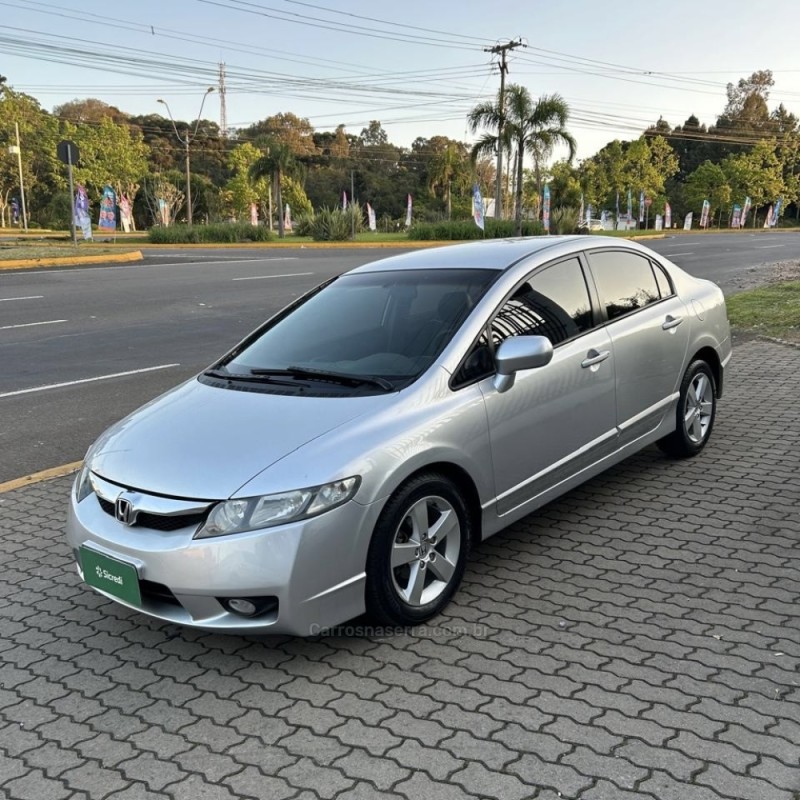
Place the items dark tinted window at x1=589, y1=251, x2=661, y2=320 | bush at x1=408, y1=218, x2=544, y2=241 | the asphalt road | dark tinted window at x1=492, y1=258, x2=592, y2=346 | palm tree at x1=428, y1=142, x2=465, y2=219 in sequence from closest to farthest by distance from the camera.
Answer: dark tinted window at x1=492, y1=258, x2=592, y2=346, dark tinted window at x1=589, y1=251, x2=661, y2=320, the asphalt road, bush at x1=408, y1=218, x2=544, y2=241, palm tree at x1=428, y1=142, x2=465, y2=219

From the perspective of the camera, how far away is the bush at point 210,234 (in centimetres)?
3706

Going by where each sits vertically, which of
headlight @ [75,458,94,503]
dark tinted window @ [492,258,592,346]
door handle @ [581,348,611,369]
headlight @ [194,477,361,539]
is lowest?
headlight @ [75,458,94,503]

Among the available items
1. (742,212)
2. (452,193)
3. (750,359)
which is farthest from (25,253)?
(742,212)

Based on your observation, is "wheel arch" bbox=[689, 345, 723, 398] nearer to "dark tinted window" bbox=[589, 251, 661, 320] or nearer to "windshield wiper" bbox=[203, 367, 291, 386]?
"dark tinted window" bbox=[589, 251, 661, 320]

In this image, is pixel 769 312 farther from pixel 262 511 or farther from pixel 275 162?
pixel 275 162

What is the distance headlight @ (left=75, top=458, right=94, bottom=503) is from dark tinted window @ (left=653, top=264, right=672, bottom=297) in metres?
3.58

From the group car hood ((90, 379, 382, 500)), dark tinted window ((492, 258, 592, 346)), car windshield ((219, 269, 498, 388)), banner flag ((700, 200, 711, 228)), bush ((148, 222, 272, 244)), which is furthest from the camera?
banner flag ((700, 200, 711, 228))

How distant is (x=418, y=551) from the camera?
3.33m

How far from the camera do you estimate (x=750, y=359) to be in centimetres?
892

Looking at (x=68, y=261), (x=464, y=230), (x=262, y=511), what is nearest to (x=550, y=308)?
(x=262, y=511)

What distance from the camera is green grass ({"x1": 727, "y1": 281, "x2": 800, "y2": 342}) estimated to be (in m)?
10.6

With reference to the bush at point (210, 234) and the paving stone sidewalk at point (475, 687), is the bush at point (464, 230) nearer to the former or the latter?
the bush at point (210, 234)

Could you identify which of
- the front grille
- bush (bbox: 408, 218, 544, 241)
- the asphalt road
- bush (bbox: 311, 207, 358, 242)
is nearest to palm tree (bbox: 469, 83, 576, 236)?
bush (bbox: 408, 218, 544, 241)

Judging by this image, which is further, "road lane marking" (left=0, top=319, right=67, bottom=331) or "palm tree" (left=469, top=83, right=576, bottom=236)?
"palm tree" (left=469, top=83, right=576, bottom=236)
